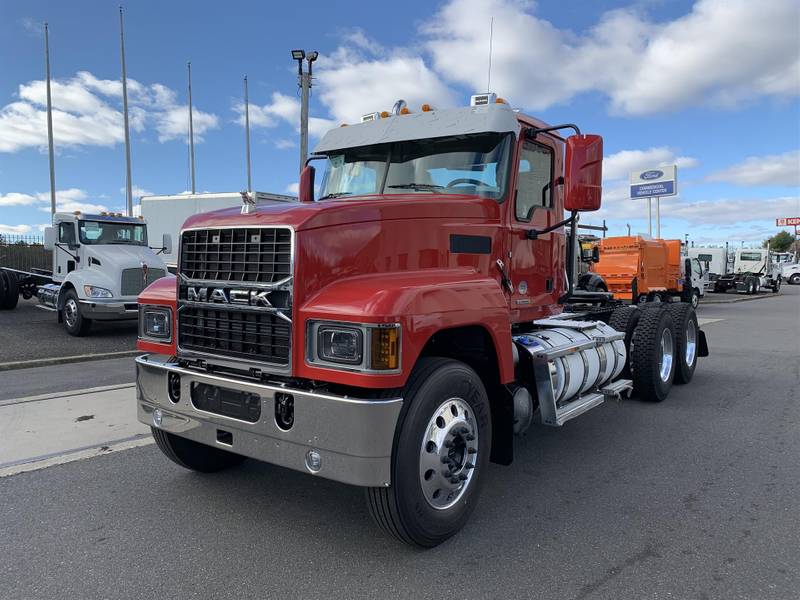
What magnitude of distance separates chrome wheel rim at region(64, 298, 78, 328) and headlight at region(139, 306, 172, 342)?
30.3ft

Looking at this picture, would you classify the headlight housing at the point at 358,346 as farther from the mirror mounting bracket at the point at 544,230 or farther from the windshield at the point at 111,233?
the windshield at the point at 111,233

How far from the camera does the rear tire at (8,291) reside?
16.0 meters

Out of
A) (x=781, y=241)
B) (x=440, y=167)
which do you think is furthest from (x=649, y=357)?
(x=781, y=241)

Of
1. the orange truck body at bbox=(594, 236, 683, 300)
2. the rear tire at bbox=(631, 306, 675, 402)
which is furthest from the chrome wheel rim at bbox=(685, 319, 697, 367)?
the orange truck body at bbox=(594, 236, 683, 300)

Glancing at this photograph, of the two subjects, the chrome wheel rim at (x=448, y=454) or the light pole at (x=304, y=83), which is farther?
the light pole at (x=304, y=83)

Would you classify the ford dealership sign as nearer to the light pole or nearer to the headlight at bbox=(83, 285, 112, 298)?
the light pole

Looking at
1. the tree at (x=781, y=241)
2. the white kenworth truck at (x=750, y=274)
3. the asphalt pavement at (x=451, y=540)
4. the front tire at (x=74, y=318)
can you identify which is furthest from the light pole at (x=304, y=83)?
the tree at (x=781, y=241)

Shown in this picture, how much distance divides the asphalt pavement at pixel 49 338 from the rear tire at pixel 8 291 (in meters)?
0.47

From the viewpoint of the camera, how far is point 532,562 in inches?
121

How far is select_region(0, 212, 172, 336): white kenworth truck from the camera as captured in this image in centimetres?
1180

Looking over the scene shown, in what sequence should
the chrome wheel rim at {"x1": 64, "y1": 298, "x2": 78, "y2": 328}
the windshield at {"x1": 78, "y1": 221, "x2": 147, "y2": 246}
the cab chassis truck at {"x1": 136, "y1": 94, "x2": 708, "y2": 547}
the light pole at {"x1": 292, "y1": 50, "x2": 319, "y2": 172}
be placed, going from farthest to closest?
the light pole at {"x1": 292, "y1": 50, "x2": 319, "y2": 172} < the windshield at {"x1": 78, "y1": 221, "x2": 147, "y2": 246} < the chrome wheel rim at {"x1": 64, "y1": 298, "x2": 78, "y2": 328} < the cab chassis truck at {"x1": 136, "y1": 94, "x2": 708, "y2": 547}

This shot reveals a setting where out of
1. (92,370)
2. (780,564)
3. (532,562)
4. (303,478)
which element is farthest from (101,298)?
(780,564)

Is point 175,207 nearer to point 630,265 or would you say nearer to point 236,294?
point 630,265

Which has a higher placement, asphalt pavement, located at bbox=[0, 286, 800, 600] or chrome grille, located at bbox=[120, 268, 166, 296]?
chrome grille, located at bbox=[120, 268, 166, 296]
